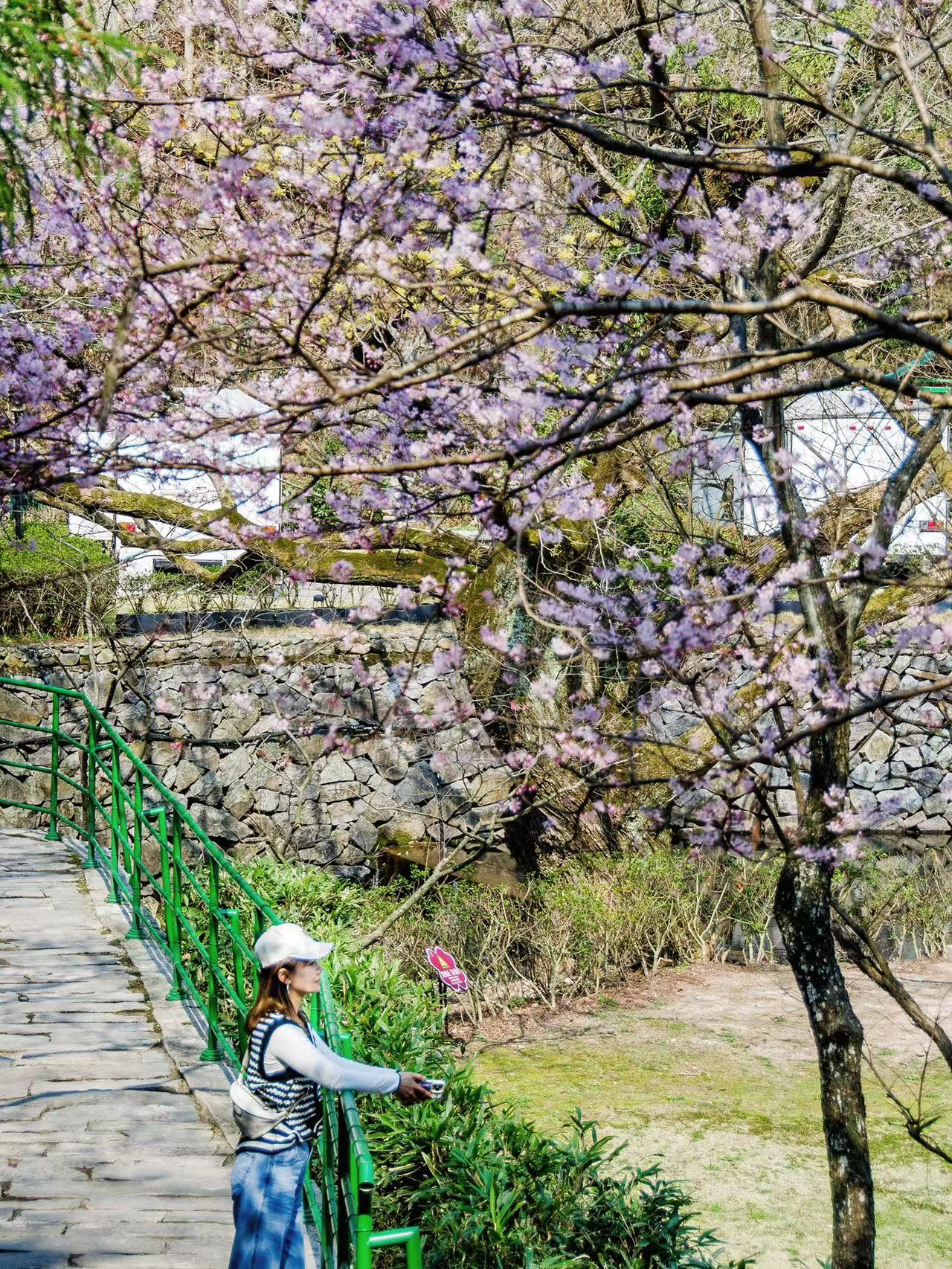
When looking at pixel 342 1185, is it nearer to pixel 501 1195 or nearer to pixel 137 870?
pixel 501 1195

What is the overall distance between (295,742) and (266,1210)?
10.2m

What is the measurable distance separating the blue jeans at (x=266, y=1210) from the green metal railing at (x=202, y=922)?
6.1 inches

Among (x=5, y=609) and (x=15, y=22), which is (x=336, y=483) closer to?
(x=5, y=609)

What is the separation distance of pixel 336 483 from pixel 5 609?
13.8 feet

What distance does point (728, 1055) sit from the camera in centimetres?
953

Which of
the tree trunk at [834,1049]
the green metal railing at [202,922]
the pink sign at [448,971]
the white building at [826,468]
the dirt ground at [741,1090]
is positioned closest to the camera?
the green metal railing at [202,922]

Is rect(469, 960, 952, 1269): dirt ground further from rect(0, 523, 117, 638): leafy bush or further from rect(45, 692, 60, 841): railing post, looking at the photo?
rect(0, 523, 117, 638): leafy bush

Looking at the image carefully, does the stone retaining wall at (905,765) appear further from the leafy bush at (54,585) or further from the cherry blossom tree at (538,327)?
the leafy bush at (54,585)

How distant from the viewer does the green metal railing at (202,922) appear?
3.51 metres

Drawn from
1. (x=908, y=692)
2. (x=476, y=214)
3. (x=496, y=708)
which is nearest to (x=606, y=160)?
(x=496, y=708)

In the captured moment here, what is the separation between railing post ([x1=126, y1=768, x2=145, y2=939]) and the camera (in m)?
7.52

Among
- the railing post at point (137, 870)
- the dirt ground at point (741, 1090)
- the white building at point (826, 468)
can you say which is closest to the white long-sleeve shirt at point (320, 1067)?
the dirt ground at point (741, 1090)

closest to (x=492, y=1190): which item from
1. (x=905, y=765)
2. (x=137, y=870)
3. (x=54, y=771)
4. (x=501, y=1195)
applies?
(x=501, y=1195)

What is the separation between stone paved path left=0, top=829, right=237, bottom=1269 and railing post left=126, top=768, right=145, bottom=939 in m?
0.18
